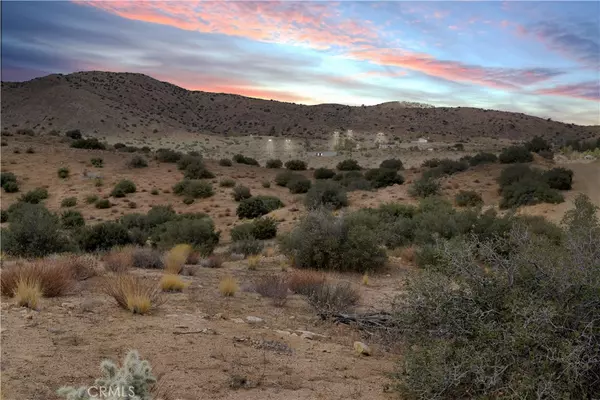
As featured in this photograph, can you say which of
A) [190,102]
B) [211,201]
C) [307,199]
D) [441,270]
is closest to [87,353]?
[441,270]

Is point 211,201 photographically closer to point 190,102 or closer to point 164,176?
point 164,176

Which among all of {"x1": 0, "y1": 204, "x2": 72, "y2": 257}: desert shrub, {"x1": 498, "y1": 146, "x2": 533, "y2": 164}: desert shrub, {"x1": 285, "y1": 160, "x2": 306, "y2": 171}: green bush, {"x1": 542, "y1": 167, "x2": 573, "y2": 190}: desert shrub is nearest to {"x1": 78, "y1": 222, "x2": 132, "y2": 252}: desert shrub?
{"x1": 0, "y1": 204, "x2": 72, "y2": 257}: desert shrub

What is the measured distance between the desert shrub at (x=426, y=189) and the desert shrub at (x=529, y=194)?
4.27 metres

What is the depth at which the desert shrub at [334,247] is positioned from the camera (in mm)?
14703

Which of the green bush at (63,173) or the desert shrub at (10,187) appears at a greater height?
the green bush at (63,173)

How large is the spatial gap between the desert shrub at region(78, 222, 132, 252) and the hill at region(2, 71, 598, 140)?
67067mm

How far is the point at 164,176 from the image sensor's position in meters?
42.3

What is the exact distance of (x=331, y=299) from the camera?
9984mm

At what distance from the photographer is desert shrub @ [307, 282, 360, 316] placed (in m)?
9.51

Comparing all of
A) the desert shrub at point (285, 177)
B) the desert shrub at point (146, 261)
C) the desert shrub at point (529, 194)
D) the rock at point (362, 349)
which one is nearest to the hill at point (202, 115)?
the desert shrub at point (285, 177)

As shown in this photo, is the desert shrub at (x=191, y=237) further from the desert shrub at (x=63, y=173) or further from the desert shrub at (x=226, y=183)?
the desert shrub at (x=63, y=173)

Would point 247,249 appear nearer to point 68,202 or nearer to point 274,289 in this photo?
point 274,289

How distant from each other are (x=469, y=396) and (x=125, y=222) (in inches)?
895

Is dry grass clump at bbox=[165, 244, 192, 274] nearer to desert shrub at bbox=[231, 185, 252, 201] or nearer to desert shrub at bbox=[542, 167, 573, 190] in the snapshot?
desert shrub at bbox=[231, 185, 252, 201]
